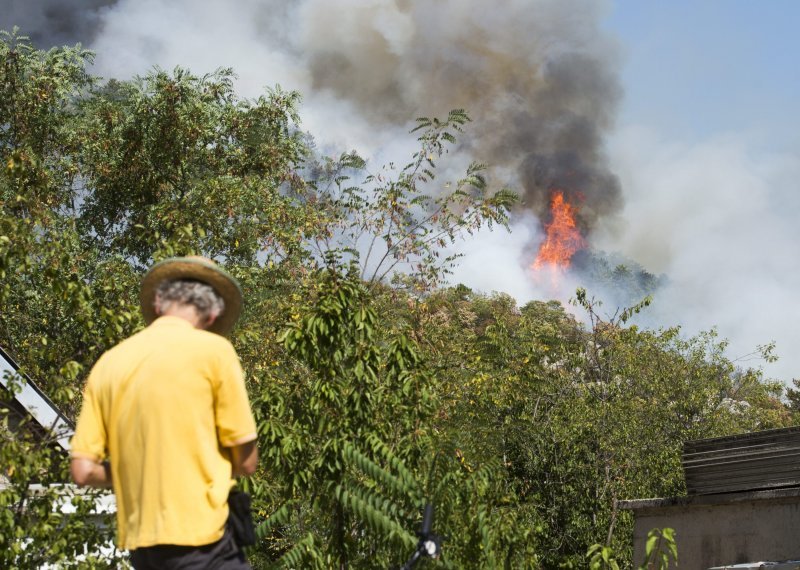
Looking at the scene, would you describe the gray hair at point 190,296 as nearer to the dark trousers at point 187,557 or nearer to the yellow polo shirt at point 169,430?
the yellow polo shirt at point 169,430

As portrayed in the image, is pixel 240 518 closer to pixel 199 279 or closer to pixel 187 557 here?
pixel 187 557

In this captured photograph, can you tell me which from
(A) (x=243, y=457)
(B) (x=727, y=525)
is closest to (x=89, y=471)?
(A) (x=243, y=457)

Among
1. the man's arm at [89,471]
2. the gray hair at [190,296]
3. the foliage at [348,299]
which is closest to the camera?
the man's arm at [89,471]

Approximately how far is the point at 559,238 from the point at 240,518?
80.2 meters

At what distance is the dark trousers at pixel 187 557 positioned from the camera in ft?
11.3

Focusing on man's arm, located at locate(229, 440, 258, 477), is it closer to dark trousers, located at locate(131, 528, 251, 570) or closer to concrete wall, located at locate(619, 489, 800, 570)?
dark trousers, located at locate(131, 528, 251, 570)

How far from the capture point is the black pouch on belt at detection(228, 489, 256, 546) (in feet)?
11.8

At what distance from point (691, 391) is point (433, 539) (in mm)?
28657

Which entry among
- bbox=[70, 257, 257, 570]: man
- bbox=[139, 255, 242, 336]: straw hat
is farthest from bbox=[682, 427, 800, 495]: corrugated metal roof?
bbox=[70, 257, 257, 570]: man

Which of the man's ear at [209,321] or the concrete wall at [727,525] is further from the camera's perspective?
the concrete wall at [727,525]

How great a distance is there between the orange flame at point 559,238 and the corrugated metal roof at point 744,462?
2638 inches

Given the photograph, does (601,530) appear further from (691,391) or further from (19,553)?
(19,553)

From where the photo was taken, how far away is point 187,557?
11.3 feet

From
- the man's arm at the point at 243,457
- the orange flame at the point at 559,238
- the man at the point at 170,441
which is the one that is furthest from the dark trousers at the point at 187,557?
the orange flame at the point at 559,238
